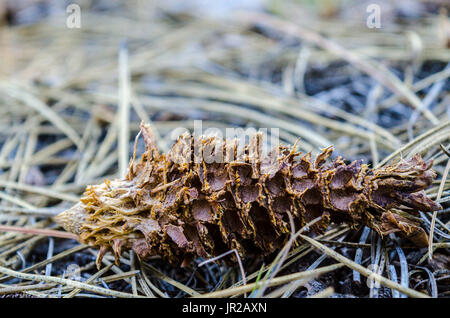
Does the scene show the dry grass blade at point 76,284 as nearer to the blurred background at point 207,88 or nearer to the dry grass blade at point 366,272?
the blurred background at point 207,88

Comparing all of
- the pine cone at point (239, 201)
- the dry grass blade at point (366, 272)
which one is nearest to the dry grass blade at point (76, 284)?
the pine cone at point (239, 201)

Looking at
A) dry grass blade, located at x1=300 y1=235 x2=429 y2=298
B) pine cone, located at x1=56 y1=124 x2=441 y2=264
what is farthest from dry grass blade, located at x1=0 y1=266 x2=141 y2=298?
dry grass blade, located at x1=300 y1=235 x2=429 y2=298

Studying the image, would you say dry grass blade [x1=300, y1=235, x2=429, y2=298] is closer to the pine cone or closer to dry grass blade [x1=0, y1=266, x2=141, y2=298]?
the pine cone

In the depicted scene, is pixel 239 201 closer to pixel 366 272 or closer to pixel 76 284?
pixel 366 272

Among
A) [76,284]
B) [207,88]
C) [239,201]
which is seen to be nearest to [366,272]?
[239,201]

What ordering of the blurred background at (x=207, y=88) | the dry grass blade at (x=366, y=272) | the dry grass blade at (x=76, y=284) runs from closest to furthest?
the dry grass blade at (x=366, y=272)
the dry grass blade at (x=76, y=284)
the blurred background at (x=207, y=88)
